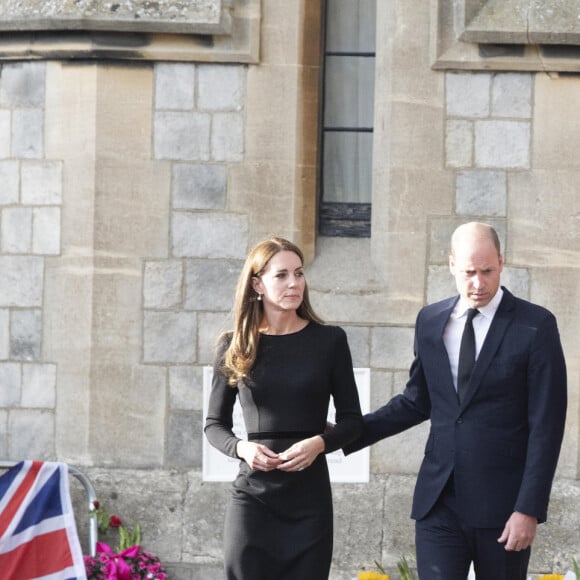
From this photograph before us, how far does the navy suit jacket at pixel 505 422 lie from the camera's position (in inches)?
153

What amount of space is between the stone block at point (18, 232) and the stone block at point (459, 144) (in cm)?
227

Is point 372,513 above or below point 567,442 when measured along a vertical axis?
below

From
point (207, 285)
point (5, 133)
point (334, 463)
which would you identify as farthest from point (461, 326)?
point (5, 133)

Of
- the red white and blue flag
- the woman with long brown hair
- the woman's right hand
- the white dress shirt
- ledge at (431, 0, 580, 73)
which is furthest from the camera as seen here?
ledge at (431, 0, 580, 73)

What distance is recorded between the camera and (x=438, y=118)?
21.4ft

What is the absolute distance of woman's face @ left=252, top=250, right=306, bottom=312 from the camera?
4031mm

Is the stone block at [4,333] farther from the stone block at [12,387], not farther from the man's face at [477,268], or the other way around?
the man's face at [477,268]

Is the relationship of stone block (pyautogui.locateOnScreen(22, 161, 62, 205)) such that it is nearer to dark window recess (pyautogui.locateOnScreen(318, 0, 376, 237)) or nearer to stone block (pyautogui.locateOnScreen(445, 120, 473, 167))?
dark window recess (pyautogui.locateOnScreen(318, 0, 376, 237))

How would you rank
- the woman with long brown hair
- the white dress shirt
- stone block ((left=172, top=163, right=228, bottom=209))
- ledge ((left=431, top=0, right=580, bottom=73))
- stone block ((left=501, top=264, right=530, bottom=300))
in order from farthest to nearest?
stone block ((left=172, top=163, right=228, bottom=209)) → stone block ((left=501, top=264, right=530, bottom=300)) → ledge ((left=431, top=0, right=580, bottom=73)) → the white dress shirt → the woman with long brown hair

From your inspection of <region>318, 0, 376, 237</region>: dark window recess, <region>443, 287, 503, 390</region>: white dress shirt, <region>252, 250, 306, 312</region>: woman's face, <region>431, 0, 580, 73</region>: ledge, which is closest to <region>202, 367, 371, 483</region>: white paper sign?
<region>318, 0, 376, 237</region>: dark window recess

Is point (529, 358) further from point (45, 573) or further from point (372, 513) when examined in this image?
point (45, 573)

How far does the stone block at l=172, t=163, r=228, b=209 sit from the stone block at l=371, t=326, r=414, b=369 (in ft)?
3.66

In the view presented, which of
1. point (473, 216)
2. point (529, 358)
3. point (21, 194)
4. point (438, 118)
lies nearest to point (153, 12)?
point (21, 194)

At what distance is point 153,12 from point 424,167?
1.65m
